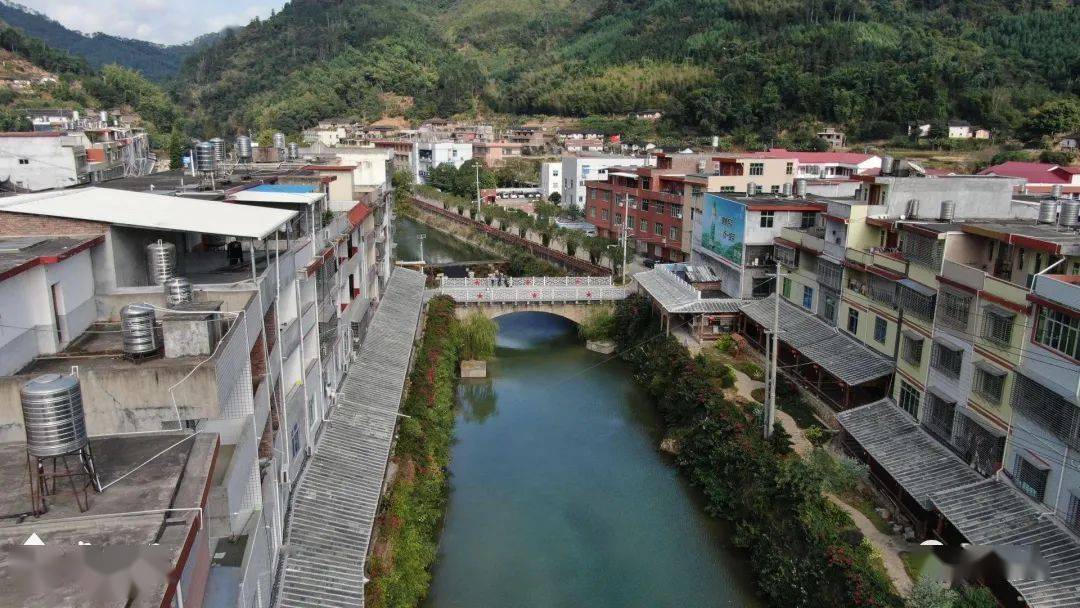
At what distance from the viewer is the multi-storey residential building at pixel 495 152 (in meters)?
66.0

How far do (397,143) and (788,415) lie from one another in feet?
198

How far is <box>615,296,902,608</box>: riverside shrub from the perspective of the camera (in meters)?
11.9

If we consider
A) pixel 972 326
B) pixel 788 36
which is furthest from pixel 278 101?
pixel 972 326

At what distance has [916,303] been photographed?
15.8m

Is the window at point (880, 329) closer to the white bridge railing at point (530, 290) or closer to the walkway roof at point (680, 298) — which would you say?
the walkway roof at point (680, 298)

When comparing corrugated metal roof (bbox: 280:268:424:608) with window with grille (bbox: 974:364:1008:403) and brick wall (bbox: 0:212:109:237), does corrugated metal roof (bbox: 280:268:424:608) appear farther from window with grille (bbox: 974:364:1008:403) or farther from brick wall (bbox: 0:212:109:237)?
window with grille (bbox: 974:364:1008:403)

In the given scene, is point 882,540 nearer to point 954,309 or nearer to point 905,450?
point 905,450

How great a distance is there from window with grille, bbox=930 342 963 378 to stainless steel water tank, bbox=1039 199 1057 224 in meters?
4.36

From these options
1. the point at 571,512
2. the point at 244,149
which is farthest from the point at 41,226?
the point at 571,512

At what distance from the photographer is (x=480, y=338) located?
26000 millimetres

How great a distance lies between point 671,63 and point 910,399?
79071 mm

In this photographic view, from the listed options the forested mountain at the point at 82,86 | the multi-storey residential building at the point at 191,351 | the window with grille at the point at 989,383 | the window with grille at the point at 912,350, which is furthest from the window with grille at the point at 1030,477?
the forested mountain at the point at 82,86

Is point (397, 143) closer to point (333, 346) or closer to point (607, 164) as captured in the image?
point (607, 164)

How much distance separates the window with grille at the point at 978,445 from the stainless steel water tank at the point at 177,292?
1281 centimetres
